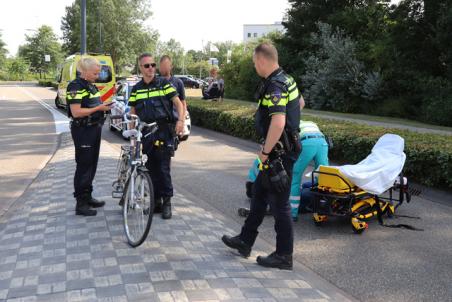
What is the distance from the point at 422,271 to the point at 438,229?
145 cm

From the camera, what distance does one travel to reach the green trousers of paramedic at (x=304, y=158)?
5594 millimetres

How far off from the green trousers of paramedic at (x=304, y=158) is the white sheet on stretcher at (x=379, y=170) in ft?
1.06

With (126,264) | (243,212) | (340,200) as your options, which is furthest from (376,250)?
(126,264)

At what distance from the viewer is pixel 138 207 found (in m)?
4.54

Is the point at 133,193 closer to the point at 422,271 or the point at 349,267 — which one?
the point at 349,267

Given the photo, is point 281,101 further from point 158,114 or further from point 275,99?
point 158,114

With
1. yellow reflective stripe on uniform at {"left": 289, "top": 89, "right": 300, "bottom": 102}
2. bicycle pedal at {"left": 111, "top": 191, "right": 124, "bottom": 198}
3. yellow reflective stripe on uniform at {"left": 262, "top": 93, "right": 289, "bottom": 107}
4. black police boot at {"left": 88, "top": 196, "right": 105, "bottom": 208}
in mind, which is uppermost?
yellow reflective stripe on uniform at {"left": 289, "top": 89, "right": 300, "bottom": 102}

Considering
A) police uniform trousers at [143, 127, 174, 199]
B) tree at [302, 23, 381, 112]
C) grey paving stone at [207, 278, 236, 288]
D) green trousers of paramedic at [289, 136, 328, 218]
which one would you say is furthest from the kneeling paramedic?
tree at [302, 23, 381, 112]

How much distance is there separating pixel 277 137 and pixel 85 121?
2368 millimetres

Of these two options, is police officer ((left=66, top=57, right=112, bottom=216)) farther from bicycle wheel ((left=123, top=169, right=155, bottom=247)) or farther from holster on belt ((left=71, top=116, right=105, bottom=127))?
bicycle wheel ((left=123, top=169, right=155, bottom=247))

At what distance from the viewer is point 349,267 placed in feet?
14.6

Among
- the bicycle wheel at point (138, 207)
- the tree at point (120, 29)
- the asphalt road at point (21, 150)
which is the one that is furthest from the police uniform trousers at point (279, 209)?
the tree at point (120, 29)

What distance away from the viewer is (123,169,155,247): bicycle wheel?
437cm

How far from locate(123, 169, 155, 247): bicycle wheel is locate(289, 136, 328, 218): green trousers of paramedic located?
73.0 inches
